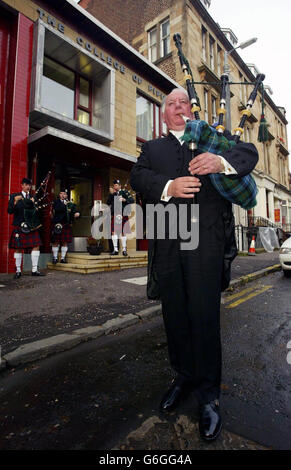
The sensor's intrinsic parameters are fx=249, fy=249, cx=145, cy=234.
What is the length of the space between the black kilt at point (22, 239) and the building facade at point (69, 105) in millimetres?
877

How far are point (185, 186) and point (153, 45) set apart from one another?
64.0 feet

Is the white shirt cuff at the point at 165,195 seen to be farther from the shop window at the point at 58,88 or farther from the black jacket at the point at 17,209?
the shop window at the point at 58,88

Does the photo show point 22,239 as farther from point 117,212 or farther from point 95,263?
point 117,212

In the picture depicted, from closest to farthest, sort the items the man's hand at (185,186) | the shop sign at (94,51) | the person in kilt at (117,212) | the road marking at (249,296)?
the man's hand at (185,186) → the road marking at (249,296) → the shop sign at (94,51) → the person in kilt at (117,212)

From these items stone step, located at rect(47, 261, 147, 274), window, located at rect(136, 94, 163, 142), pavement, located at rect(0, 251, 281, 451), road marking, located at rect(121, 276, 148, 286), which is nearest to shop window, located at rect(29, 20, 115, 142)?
window, located at rect(136, 94, 163, 142)

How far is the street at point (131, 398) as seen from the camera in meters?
1.47

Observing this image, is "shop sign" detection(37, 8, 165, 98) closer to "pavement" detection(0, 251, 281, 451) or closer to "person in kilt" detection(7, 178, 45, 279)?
"person in kilt" detection(7, 178, 45, 279)

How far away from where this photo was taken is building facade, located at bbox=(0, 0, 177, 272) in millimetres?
7316

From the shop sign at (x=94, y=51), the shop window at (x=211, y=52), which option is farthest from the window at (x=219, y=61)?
the shop sign at (x=94, y=51)

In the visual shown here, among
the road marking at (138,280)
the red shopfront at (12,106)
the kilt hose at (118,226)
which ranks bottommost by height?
the road marking at (138,280)

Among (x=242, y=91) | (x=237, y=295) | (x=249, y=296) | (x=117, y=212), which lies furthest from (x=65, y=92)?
(x=242, y=91)

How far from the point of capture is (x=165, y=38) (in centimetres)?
1595

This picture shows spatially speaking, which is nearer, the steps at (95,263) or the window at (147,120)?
the steps at (95,263)

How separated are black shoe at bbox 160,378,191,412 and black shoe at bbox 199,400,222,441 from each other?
218mm
